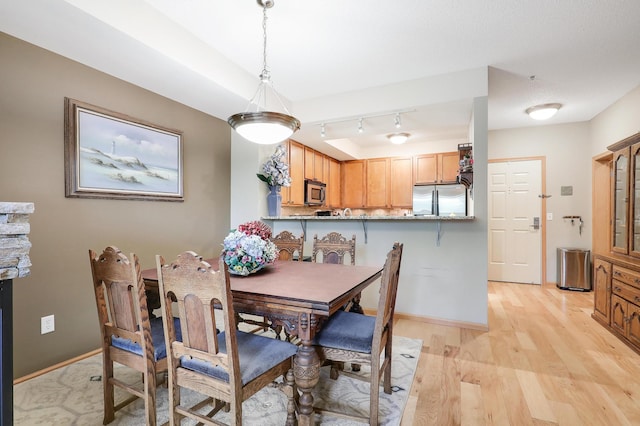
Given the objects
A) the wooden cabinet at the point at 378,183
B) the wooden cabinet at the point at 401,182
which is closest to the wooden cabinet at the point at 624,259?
the wooden cabinet at the point at 401,182

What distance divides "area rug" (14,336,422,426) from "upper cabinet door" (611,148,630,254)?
249 centimetres

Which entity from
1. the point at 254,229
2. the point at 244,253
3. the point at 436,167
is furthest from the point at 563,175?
the point at 244,253

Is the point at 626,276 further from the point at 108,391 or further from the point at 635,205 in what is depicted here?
the point at 108,391

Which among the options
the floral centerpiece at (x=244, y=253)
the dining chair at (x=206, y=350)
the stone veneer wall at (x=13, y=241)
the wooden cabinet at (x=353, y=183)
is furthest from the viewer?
the wooden cabinet at (x=353, y=183)

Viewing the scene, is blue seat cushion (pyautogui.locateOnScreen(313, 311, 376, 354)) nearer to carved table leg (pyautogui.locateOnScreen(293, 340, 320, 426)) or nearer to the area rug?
carved table leg (pyautogui.locateOnScreen(293, 340, 320, 426))

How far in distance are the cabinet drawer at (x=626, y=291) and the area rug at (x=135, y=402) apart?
6.57 ft

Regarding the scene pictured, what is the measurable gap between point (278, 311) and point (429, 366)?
151 cm

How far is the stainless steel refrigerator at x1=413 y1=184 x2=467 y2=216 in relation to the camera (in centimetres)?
461

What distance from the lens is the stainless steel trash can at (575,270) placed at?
4.67 m

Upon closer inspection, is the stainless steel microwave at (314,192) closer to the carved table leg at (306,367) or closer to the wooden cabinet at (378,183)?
the wooden cabinet at (378,183)

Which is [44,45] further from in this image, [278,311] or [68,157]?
[278,311]

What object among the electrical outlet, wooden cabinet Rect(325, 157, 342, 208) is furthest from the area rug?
wooden cabinet Rect(325, 157, 342, 208)

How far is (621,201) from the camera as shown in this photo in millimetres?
3141

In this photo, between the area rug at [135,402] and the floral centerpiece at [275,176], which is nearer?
the area rug at [135,402]
